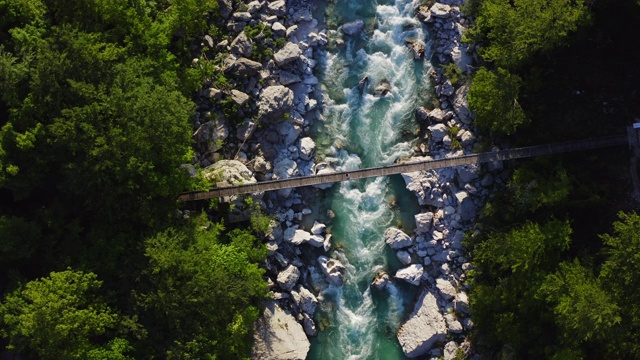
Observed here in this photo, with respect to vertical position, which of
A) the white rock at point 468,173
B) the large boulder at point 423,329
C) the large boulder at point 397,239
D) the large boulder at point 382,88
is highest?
the large boulder at point 382,88

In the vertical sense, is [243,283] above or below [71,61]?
below

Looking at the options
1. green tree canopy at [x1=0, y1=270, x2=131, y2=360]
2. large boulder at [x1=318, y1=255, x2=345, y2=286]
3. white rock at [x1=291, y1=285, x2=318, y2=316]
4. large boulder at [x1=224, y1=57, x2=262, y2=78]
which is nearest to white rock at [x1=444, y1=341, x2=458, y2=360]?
large boulder at [x1=318, y1=255, x2=345, y2=286]

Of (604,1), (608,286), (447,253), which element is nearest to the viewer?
(608,286)

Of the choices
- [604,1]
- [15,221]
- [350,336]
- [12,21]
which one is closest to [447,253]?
[350,336]

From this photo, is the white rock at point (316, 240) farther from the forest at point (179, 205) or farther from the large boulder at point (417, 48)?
the large boulder at point (417, 48)

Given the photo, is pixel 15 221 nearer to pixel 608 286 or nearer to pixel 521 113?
pixel 521 113

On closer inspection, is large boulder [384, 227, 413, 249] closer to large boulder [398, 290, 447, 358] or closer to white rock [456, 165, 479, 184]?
large boulder [398, 290, 447, 358]

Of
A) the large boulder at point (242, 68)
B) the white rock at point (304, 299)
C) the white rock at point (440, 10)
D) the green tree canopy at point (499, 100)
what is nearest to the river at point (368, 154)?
the white rock at point (304, 299)

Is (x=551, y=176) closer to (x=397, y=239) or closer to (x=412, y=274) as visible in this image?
(x=397, y=239)
